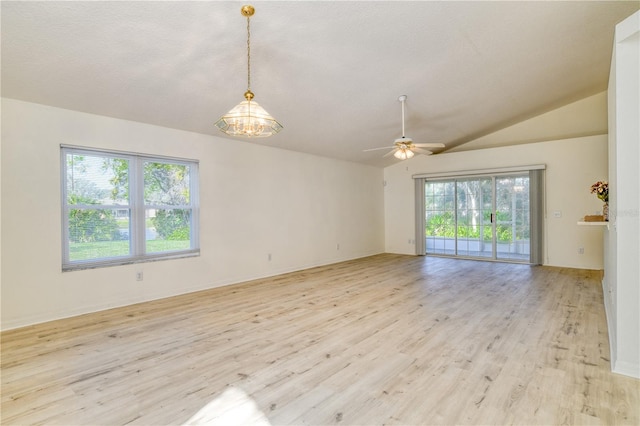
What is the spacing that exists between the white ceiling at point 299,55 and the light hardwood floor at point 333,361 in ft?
8.78

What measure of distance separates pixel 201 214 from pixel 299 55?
296 centimetres

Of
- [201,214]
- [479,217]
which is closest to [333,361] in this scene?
[201,214]

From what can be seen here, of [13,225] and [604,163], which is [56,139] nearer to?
[13,225]

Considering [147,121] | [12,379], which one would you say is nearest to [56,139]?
[147,121]

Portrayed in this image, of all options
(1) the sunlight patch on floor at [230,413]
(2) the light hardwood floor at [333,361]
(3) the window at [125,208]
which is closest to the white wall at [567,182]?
(2) the light hardwood floor at [333,361]

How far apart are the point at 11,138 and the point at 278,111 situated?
312 centimetres

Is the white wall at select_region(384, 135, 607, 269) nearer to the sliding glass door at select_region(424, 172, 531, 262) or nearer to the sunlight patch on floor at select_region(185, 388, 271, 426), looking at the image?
the sliding glass door at select_region(424, 172, 531, 262)

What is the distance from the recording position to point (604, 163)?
20.7 ft

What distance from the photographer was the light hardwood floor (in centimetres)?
204

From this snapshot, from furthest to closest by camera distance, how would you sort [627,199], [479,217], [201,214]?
[479,217], [201,214], [627,199]

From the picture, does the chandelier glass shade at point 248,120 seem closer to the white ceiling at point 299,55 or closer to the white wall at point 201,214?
the white ceiling at point 299,55

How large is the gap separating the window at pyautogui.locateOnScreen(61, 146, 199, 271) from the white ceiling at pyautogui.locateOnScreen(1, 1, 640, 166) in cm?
66

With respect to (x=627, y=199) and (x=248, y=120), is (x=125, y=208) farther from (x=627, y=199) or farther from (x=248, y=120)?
(x=627, y=199)

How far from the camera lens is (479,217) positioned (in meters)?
7.86
